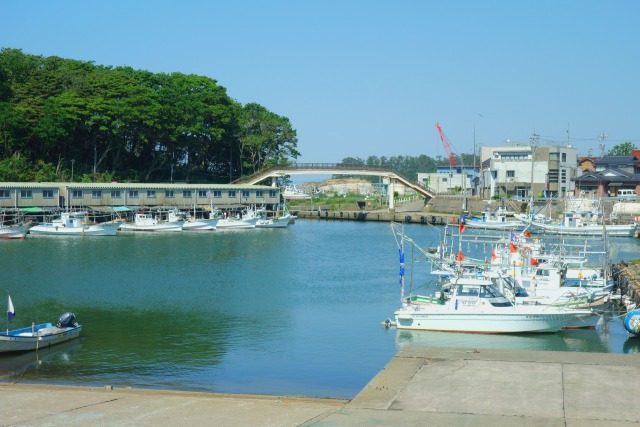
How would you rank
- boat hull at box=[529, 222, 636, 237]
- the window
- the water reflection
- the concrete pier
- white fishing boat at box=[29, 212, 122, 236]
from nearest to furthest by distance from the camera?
the concrete pier
the water reflection
white fishing boat at box=[29, 212, 122, 236]
boat hull at box=[529, 222, 636, 237]
the window

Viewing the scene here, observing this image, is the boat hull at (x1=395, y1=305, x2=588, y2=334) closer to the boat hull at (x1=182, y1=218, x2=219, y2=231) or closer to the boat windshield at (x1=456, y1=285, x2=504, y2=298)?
the boat windshield at (x1=456, y1=285, x2=504, y2=298)

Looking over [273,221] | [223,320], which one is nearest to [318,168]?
[273,221]

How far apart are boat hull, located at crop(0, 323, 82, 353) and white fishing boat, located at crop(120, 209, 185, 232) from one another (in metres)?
50.9

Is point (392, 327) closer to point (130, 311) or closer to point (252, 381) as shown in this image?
point (252, 381)

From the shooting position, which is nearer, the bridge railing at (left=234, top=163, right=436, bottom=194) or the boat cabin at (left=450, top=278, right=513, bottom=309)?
the boat cabin at (left=450, top=278, right=513, bottom=309)

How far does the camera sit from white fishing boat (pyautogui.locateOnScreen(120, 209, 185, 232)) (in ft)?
268

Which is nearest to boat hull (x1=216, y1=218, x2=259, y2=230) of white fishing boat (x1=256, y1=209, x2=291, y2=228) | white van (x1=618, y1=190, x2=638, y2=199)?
white fishing boat (x1=256, y1=209, x2=291, y2=228)

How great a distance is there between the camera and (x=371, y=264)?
5719 cm

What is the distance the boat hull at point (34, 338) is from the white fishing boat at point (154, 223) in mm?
50882

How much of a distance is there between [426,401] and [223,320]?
19399mm

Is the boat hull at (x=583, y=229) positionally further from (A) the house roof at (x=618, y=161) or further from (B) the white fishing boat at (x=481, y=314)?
(B) the white fishing boat at (x=481, y=314)

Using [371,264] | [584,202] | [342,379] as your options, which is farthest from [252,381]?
[584,202]

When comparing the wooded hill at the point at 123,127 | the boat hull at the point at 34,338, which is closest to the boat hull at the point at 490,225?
the wooded hill at the point at 123,127

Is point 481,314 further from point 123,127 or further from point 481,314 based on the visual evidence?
point 123,127
